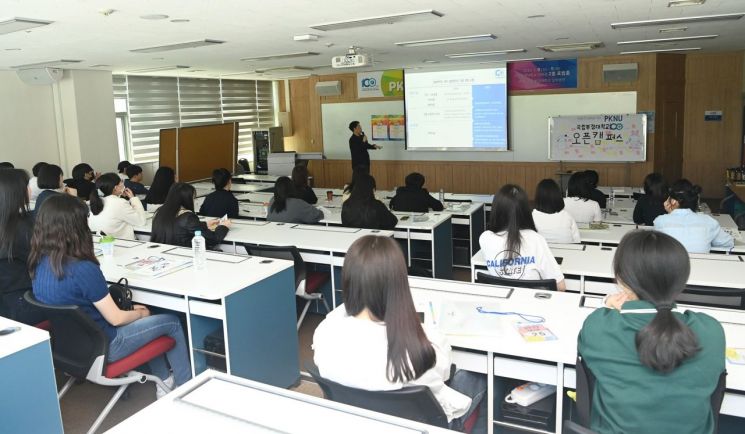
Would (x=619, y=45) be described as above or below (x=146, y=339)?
above

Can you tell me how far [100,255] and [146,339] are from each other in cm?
116

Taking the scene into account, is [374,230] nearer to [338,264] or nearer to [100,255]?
[338,264]

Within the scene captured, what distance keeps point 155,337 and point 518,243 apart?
2098mm

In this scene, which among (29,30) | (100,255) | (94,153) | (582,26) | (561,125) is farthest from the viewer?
(561,125)

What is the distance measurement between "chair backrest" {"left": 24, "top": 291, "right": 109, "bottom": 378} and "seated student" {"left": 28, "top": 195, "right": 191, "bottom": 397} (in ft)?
0.32

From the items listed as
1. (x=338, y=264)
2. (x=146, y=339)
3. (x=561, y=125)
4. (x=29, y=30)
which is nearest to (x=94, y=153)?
(x=29, y=30)

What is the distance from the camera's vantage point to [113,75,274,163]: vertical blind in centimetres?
1010

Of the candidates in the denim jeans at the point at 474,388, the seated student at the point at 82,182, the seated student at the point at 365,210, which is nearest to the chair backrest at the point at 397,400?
the denim jeans at the point at 474,388

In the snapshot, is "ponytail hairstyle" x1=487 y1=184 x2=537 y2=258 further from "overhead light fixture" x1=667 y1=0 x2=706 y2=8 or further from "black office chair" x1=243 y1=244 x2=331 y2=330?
"overhead light fixture" x1=667 y1=0 x2=706 y2=8

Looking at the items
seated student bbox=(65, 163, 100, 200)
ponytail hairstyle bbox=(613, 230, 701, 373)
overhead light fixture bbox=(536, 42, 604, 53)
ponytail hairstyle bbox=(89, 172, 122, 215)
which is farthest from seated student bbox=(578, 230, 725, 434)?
overhead light fixture bbox=(536, 42, 604, 53)

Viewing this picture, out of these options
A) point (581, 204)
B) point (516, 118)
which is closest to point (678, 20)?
point (581, 204)

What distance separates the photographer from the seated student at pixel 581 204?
5.34m

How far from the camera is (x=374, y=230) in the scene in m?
5.03

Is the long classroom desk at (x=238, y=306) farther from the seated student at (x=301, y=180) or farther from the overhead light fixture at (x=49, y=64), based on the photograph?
the overhead light fixture at (x=49, y=64)
